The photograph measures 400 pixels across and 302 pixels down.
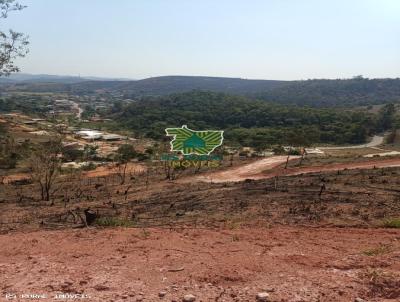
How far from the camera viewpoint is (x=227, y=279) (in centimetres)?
572

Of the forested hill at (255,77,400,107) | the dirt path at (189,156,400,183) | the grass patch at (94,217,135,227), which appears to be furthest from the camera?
the forested hill at (255,77,400,107)

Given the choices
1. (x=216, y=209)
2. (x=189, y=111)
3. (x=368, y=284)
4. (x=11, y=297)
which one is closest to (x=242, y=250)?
(x=368, y=284)

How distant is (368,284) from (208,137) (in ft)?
109

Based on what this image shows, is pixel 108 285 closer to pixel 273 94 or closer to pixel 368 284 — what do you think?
pixel 368 284

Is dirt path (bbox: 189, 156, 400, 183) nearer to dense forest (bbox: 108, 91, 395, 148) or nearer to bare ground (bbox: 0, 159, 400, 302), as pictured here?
bare ground (bbox: 0, 159, 400, 302)

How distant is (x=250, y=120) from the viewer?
282 feet

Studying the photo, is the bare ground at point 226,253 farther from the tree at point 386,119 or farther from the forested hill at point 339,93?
the forested hill at point 339,93

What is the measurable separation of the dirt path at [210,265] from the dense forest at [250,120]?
44.8 meters

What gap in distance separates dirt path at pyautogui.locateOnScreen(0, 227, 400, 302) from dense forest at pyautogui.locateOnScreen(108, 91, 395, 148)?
44.8m

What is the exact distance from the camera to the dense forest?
65938 millimetres

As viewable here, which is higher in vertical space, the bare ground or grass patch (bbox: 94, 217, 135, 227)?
the bare ground

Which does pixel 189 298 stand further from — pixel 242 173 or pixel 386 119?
pixel 386 119

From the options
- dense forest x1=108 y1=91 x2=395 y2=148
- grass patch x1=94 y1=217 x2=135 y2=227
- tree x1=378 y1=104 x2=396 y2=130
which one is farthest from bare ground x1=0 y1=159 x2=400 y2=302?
tree x1=378 y1=104 x2=396 y2=130

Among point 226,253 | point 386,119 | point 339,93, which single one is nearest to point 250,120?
point 386,119
